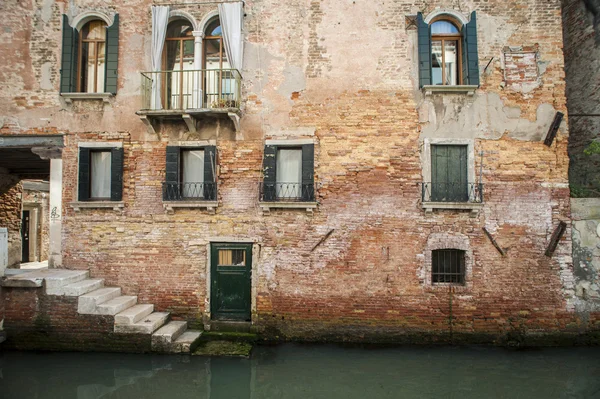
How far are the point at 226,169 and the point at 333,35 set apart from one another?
4.12m

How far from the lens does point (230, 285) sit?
788 centimetres

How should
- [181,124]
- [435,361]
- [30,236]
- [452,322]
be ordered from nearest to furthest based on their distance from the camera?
[435,361] → [452,322] → [181,124] → [30,236]

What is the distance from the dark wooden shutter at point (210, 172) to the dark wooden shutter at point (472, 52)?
6.22m

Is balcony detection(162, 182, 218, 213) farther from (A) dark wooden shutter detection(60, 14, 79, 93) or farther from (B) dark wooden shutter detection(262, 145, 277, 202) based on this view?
(A) dark wooden shutter detection(60, 14, 79, 93)

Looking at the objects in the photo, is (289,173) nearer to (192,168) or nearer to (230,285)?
(192,168)

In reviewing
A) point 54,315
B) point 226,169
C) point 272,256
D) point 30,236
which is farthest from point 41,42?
point 30,236

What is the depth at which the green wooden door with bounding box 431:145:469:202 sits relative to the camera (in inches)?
→ 302

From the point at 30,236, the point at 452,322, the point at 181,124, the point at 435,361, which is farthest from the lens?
the point at 30,236

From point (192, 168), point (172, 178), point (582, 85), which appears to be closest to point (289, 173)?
point (192, 168)

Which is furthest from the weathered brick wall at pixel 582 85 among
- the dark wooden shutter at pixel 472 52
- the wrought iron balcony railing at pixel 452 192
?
the dark wooden shutter at pixel 472 52

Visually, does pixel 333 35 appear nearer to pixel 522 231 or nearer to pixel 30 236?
pixel 522 231

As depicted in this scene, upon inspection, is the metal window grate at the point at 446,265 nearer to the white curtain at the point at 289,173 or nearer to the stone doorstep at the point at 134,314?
the white curtain at the point at 289,173

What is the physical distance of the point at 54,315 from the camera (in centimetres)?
705

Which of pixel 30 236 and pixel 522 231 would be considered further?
pixel 30 236
